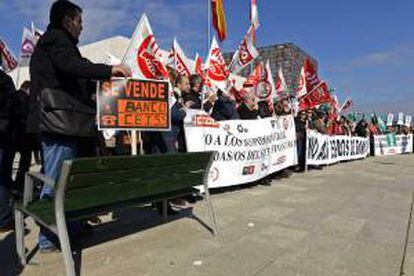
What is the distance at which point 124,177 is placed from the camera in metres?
3.56

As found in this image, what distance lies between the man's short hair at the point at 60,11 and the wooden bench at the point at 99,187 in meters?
1.39

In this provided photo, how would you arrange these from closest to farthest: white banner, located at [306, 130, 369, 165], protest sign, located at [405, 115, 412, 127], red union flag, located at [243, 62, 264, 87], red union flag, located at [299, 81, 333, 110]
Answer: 1. white banner, located at [306, 130, 369, 165]
2. red union flag, located at [243, 62, 264, 87]
3. red union flag, located at [299, 81, 333, 110]
4. protest sign, located at [405, 115, 412, 127]

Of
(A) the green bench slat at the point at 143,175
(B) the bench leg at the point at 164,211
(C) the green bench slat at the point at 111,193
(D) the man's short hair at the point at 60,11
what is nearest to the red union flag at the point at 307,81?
(B) the bench leg at the point at 164,211

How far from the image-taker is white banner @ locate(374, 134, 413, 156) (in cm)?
2133

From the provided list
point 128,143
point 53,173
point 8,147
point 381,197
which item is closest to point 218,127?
point 128,143

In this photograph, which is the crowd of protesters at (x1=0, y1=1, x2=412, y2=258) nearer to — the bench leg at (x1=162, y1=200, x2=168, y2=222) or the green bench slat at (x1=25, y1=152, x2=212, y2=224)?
the green bench slat at (x1=25, y1=152, x2=212, y2=224)

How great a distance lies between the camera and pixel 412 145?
998 inches

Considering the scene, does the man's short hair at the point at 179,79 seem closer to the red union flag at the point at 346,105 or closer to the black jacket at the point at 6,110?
the black jacket at the point at 6,110

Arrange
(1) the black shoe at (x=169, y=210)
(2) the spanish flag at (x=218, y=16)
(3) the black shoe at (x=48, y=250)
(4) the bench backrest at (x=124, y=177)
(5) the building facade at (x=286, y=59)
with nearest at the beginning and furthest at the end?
(4) the bench backrest at (x=124, y=177), (3) the black shoe at (x=48, y=250), (1) the black shoe at (x=169, y=210), (2) the spanish flag at (x=218, y=16), (5) the building facade at (x=286, y=59)

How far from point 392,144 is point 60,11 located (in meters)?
21.8

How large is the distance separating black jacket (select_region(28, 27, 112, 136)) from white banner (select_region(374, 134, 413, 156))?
63.7 feet

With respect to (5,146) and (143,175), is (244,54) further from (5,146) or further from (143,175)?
(143,175)

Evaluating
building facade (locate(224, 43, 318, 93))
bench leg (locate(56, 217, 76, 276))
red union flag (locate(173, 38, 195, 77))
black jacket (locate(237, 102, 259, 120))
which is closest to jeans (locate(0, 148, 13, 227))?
bench leg (locate(56, 217, 76, 276))

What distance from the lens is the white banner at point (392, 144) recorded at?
2133 centimetres
